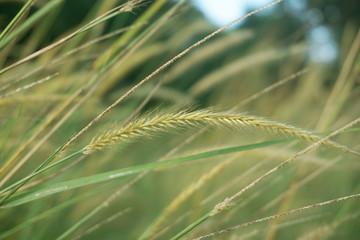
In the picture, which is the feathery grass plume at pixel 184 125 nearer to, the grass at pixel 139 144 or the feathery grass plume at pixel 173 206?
the grass at pixel 139 144

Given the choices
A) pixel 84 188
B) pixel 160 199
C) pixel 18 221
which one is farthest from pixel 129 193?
pixel 18 221

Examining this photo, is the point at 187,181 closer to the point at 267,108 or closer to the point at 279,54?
the point at 279,54

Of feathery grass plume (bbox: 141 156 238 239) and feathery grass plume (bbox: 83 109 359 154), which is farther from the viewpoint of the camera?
feathery grass plume (bbox: 141 156 238 239)

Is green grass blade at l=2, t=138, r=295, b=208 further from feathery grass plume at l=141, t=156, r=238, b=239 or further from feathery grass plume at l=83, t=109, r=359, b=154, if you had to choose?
feathery grass plume at l=141, t=156, r=238, b=239

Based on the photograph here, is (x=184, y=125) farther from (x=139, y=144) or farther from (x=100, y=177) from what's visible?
(x=139, y=144)

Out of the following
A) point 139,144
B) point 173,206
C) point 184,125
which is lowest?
point 173,206

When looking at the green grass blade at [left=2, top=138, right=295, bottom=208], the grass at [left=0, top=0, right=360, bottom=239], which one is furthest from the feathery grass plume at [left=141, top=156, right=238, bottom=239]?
the green grass blade at [left=2, top=138, right=295, bottom=208]

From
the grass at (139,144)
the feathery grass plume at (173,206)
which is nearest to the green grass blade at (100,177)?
the grass at (139,144)

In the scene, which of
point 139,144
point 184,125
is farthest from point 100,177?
point 139,144
